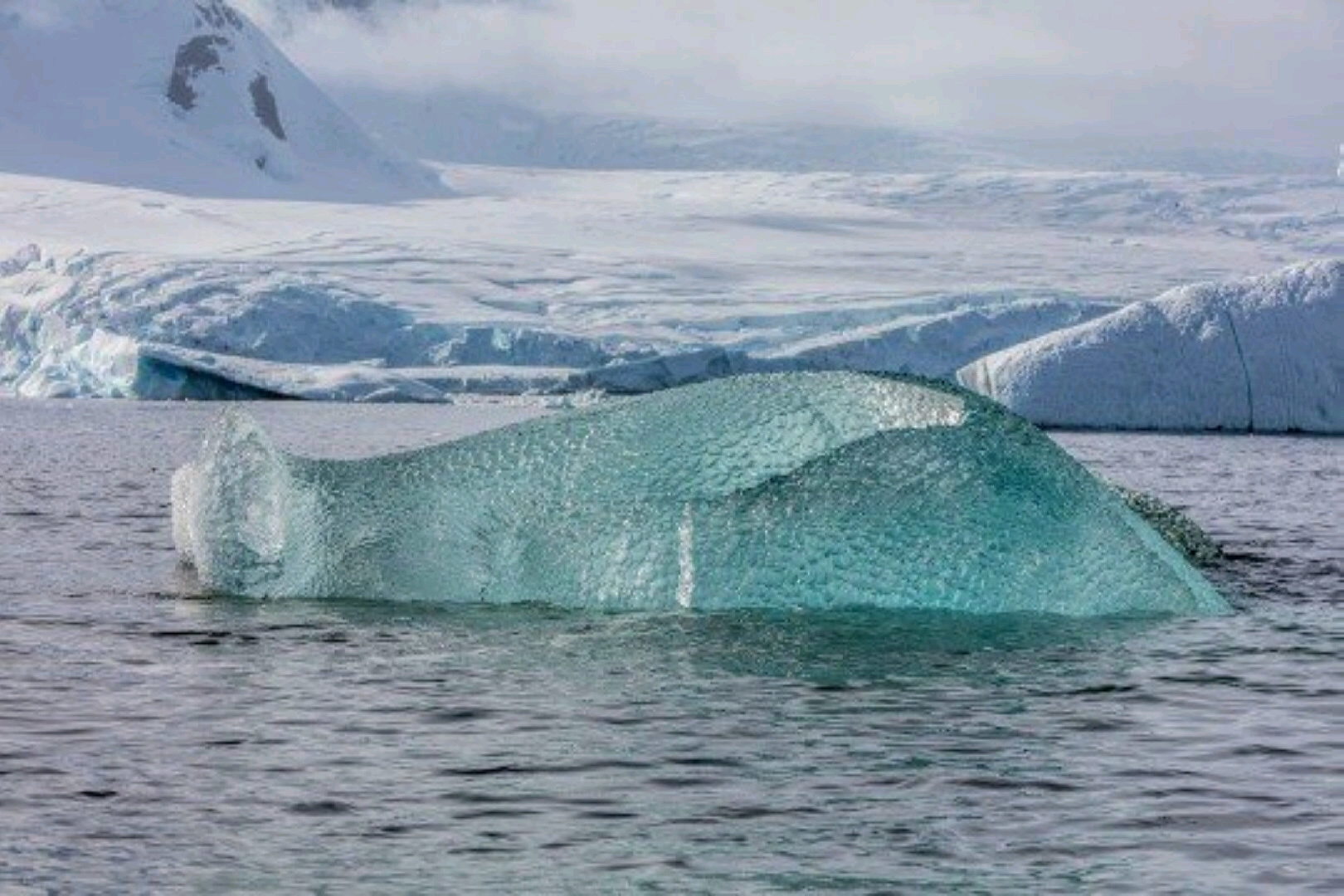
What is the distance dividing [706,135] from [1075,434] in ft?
446

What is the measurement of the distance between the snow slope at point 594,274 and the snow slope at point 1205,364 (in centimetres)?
1530

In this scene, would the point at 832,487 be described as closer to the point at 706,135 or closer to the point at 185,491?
the point at 185,491

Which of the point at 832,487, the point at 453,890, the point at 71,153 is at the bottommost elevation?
the point at 453,890

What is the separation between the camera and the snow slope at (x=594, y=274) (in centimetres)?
5169

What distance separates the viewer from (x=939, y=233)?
96.1 meters

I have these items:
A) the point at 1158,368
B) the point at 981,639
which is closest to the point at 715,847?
the point at 981,639

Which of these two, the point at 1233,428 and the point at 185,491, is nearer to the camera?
the point at 185,491

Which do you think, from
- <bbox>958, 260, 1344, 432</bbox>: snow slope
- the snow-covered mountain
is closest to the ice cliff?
<bbox>958, 260, 1344, 432</bbox>: snow slope

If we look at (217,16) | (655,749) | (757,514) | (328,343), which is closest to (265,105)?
(217,16)

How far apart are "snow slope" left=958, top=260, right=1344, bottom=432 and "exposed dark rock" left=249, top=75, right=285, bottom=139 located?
315ft

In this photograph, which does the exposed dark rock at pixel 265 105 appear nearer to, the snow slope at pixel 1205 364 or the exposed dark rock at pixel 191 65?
the exposed dark rock at pixel 191 65

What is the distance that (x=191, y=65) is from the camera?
123 meters

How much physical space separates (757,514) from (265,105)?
11885 cm

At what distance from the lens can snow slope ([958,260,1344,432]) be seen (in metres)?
31.6
